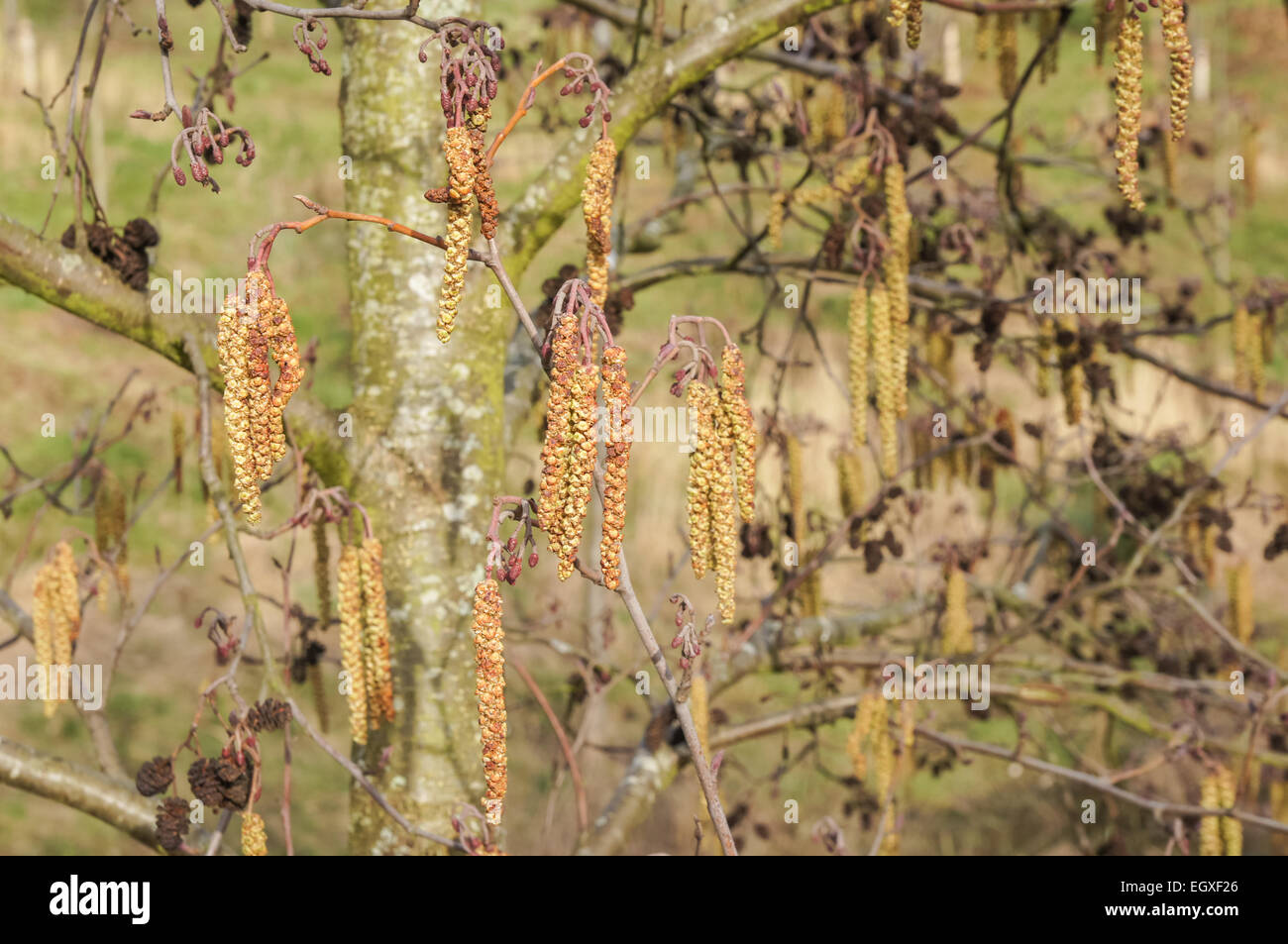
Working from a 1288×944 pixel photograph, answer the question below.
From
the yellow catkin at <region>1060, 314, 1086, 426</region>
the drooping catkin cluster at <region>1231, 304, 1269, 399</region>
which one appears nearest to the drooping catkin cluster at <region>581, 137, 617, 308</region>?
the yellow catkin at <region>1060, 314, 1086, 426</region>

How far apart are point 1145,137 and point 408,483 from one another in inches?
160

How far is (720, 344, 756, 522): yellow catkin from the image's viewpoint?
1775 millimetres

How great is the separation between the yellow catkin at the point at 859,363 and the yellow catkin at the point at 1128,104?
1045 millimetres

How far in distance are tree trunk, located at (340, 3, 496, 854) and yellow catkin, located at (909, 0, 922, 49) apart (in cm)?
123

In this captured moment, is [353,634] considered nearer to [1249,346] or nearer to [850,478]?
[850,478]

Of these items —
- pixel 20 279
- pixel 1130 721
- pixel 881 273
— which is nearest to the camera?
pixel 20 279

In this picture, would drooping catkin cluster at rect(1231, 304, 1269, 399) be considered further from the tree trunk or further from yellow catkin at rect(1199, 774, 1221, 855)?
the tree trunk

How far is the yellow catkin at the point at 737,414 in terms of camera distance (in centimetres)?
178

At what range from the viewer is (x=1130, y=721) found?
13.7ft

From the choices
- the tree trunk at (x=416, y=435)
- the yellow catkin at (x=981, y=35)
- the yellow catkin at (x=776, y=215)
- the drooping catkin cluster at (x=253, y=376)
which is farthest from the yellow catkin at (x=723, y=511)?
the yellow catkin at (x=981, y=35)

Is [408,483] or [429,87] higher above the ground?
[429,87]

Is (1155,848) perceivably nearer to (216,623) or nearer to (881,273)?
(881,273)

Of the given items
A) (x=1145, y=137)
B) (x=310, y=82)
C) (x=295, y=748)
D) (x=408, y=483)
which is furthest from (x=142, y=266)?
(x=310, y=82)

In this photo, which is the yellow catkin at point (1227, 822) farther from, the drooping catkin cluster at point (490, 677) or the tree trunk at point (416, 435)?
the drooping catkin cluster at point (490, 677)
